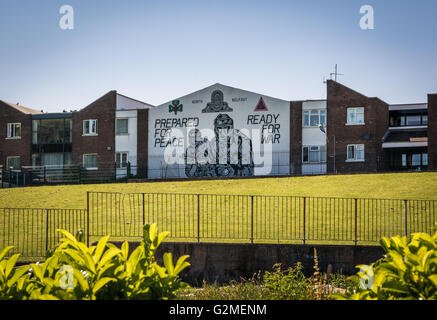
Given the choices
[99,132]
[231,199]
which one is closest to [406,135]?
[231,199]

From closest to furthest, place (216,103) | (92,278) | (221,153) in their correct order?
(92,278), (221,153), (216,103)

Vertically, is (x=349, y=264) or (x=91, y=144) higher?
(x=91, y=144)

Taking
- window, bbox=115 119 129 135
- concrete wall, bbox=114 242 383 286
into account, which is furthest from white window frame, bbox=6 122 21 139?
concrete wall, bbox=114 242 383 286

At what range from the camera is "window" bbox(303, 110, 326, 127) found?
37.5m

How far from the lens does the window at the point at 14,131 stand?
44.7 m

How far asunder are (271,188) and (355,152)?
40.9 ft

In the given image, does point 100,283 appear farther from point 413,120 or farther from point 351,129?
point 413,120

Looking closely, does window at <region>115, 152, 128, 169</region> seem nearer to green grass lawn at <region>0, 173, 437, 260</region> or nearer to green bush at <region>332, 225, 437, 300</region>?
green grass lawn at <region>0, 173, 437, 260</region>

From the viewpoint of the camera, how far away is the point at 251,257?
1249cm

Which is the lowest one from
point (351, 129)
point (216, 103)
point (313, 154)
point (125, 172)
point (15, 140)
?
point (125, 172)

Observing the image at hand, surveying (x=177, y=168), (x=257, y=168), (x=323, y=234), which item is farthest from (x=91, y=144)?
(x=323, y=234)

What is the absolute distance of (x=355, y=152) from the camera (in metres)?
36.5
